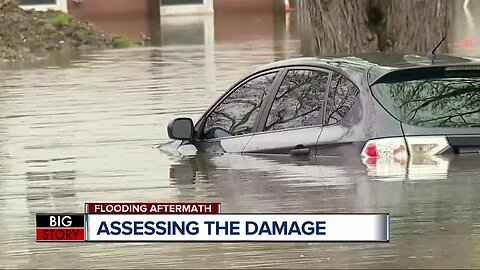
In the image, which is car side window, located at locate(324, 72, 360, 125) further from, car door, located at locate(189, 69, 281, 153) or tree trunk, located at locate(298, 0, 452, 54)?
tree trunk, located at locate(298, 0, 452, 54)

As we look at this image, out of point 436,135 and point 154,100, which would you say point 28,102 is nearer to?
point 154,100

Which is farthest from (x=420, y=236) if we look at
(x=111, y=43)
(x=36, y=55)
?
(x=111, y=43)

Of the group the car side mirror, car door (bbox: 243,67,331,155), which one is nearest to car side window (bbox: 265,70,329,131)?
car door (bbox: 243,67,331,155)

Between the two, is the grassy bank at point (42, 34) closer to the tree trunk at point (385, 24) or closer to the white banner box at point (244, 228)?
the tree trunk at point (385, 24)

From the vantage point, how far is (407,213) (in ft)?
19.5

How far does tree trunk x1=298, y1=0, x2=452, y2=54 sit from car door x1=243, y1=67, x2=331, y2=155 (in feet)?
9.31

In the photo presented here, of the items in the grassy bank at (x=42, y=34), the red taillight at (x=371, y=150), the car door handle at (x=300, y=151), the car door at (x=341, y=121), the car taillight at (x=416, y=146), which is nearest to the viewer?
the car taillight at (x=416, y=146)

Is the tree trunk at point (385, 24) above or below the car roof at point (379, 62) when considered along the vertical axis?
above

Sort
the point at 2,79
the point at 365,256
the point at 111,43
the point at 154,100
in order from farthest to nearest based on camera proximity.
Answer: the point at 111,43, the point at 2,79, the point at 154,100, the point at 365,256

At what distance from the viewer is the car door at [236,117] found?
798 cm

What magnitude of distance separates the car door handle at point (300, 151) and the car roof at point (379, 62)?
0.61 metres

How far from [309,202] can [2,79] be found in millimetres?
15223

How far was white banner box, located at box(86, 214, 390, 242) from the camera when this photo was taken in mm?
5465

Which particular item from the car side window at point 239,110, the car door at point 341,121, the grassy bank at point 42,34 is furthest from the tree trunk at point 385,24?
the grassy bank at point 42,34
